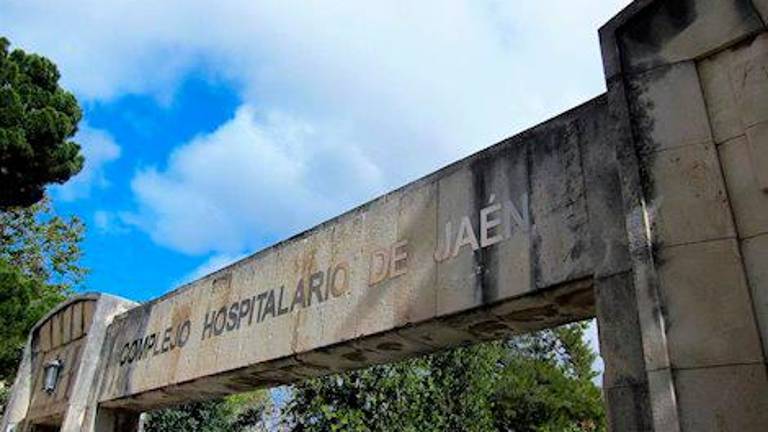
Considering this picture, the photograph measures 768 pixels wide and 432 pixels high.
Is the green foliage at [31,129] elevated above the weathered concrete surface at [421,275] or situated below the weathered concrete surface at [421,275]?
above

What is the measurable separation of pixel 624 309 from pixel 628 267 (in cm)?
21

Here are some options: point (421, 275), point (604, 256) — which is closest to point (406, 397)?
point (421, 275)

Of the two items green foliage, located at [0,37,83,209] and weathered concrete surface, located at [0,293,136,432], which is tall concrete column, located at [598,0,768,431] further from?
green foliage, located at [0,37,83,209]

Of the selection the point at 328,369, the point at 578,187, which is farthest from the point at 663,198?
the point at 328,369

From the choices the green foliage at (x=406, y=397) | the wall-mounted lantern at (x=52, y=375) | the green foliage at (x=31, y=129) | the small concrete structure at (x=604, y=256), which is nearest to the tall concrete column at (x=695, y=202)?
the small concrete structure at (x=604, y=256)

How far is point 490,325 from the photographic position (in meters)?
4.04

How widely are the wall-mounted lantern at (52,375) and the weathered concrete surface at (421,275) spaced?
1956mm

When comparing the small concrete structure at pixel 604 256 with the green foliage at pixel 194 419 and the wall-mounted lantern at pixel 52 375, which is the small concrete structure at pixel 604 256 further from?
the green foliage at pixel 194 419

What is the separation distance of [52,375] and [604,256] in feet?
21.9

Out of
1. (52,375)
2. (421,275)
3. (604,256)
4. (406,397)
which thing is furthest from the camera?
(406,397)

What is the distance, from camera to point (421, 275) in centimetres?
424

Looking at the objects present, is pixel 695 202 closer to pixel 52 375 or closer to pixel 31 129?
pixel 52 375

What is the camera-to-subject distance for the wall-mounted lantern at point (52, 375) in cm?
748

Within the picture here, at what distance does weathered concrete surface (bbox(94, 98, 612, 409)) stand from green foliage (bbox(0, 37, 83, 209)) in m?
7.72
